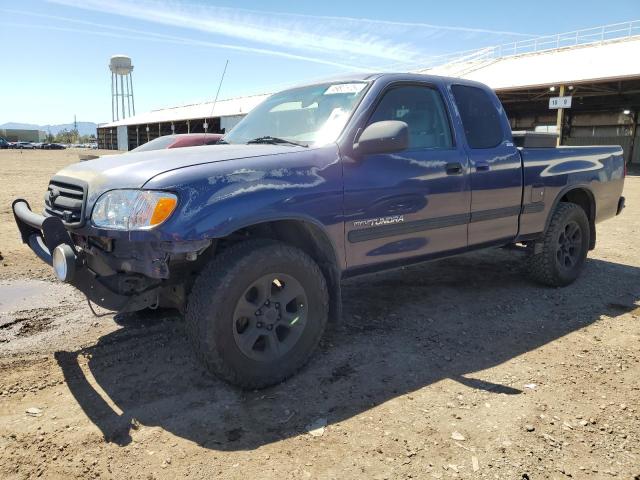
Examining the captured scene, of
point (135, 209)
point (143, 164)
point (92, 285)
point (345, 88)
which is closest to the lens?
point (135, 209)

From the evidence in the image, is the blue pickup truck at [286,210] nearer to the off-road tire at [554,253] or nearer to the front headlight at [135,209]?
the front headlight at [135,209]

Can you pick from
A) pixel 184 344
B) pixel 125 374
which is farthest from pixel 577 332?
pixel 125 374

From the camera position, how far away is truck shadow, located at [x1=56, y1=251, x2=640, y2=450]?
2736 millimetres

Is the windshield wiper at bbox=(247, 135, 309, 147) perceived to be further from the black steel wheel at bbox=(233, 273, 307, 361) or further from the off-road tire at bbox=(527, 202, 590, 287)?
the off-road tire at bbox=(527, 202, 590, 287)

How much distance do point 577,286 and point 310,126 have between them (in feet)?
11.5

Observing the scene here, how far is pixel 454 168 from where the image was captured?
3.90 metres

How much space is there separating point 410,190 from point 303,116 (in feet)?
3.22

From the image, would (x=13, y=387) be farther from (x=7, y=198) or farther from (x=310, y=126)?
(x=7, y=198)

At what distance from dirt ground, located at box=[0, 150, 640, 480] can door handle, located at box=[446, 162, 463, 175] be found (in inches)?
49.8

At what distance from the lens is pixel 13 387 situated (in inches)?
119

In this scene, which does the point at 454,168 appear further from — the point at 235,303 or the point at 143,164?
the point at 143,164

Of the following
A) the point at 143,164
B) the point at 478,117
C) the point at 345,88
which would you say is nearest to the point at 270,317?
the point at 143,164

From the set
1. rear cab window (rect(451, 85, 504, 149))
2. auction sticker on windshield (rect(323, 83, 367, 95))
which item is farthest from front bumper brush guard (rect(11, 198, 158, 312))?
rear cab window (rect(451, 85, 504, 149))

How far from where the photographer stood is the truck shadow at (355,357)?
2.74 meters
